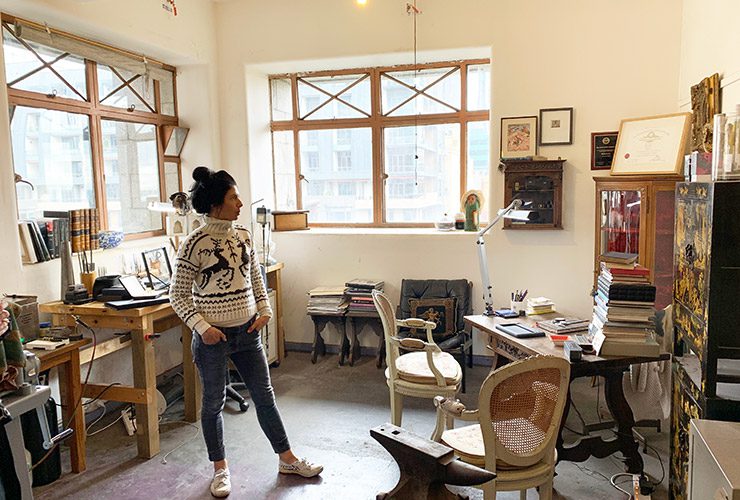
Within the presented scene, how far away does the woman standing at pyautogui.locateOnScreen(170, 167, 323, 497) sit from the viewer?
8.54 feet

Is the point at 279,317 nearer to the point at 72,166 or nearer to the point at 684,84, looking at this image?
the point at 72,166

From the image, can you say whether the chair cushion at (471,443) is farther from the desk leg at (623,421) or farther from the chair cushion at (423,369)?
the desk leg at (623,421)

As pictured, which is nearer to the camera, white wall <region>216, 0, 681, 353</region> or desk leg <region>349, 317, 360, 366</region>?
white wall <region>216, 0, 681, 353</region>

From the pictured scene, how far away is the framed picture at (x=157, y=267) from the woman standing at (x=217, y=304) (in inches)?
36.0

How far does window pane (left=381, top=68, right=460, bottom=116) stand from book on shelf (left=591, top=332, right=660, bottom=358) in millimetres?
2712

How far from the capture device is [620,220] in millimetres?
3770

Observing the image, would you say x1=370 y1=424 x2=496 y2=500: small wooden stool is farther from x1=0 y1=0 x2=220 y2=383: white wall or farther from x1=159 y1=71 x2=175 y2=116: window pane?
x1=159 y1=71 x2=175 y2=116: window pane

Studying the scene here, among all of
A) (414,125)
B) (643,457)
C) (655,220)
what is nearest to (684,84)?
(655,220)

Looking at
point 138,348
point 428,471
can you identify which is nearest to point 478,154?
point 138,348

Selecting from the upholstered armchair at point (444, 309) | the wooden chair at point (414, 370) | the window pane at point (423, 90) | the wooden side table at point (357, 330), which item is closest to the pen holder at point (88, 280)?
the wooden chair at point (414, 370)

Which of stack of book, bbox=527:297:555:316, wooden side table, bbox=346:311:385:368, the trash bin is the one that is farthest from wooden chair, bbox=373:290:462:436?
the trash bin

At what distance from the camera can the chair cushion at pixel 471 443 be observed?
1.93 m

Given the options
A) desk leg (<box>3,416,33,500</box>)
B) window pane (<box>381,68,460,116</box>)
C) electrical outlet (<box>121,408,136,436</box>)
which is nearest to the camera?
desk leg (<box>3,416,33,500</box>)

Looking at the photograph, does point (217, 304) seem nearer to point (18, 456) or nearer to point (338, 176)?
point (18, 456)
